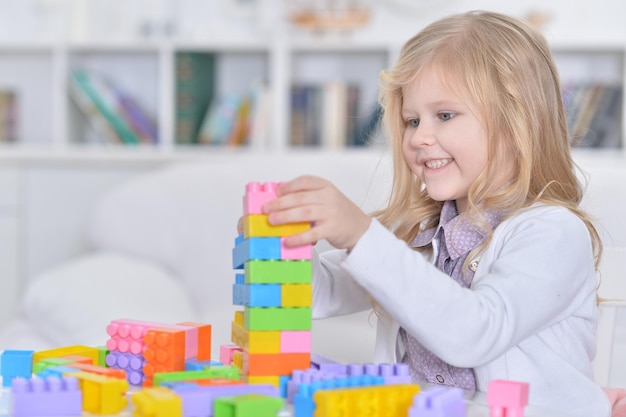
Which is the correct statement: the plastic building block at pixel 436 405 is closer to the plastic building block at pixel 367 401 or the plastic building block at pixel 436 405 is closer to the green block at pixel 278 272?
the plastic building block at pixel 367 401

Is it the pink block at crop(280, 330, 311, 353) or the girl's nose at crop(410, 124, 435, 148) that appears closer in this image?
the pink block at crop(280, 330, 311, 353)

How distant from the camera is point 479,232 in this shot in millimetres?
1089

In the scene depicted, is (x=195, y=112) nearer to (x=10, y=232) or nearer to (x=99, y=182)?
(x=99, y=182)

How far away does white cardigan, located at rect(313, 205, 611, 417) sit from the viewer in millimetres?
836

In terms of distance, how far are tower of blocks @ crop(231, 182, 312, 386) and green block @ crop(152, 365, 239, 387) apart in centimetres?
2

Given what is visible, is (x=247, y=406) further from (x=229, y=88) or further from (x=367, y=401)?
(x=229, y=88)

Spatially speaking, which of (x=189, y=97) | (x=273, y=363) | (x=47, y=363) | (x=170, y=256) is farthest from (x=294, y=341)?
(x=189, y=97)

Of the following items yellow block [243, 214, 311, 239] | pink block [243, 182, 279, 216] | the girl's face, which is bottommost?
yellow block [243, 214, 311, 239]

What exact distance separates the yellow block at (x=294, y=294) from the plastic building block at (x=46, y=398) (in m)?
0.18

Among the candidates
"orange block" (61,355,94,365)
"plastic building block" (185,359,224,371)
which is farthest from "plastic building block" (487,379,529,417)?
"orange block" (61,355,94,365)

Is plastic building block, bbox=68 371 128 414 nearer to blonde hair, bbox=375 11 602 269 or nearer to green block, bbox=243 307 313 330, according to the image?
green block, bbox=243 307 313 330

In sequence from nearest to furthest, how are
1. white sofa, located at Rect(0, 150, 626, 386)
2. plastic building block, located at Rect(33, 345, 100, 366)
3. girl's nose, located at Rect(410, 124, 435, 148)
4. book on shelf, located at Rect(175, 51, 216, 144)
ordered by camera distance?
plastic building block, located at Rect(33, 345, 100, 366), girl's nose, located at Rect(410, 124, 435, 148), white sofa, located at Rect(0, 150, 626, 386), book on shelf, located at Rect(175, 51, 216, 144)

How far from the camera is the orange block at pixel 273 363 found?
29.8 inches

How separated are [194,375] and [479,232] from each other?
47 cm
